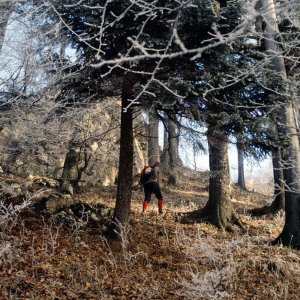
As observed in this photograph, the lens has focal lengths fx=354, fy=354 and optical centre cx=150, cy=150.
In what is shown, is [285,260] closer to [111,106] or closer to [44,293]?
[44,293]

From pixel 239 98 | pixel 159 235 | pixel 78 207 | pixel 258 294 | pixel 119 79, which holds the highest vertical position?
pixel 119 79

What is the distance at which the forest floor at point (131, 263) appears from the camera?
16.1ft

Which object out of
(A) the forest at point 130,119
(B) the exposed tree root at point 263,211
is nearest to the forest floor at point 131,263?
(A) the forest at point 130,119

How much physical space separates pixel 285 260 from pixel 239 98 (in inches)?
124

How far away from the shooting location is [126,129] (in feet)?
23.3

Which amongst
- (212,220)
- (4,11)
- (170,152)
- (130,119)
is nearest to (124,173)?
(130,119)

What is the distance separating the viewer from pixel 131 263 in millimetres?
5840

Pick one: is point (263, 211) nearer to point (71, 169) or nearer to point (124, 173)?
point (124, 173)

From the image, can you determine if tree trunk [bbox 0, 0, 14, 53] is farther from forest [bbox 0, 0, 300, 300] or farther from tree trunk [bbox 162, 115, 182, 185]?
tree trunk [bbox 162, 115, 182, 185]

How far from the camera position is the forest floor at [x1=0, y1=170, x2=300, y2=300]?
4922 millimetres

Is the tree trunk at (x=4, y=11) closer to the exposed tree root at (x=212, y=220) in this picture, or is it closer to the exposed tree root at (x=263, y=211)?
the exposed tree root at (x=212, y=220)

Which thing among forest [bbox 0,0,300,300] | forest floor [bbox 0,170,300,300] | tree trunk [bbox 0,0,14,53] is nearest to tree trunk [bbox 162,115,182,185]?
forest [bbox 0,0,300,300]

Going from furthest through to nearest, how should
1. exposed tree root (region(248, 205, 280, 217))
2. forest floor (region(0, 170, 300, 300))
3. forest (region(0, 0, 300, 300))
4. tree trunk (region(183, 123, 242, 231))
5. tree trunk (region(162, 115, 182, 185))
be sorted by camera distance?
exposed tree root (region(248, 205, 280, 217)) < tree trunk (region(183, 123, 242, 231)) < tree trunk (region(162, 115, 182, 185)) < forest (region(0, 0, 300, 300)) < forest floor (region(0, 170, 300, 300))

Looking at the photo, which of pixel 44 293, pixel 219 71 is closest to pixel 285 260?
pixel 219 71
